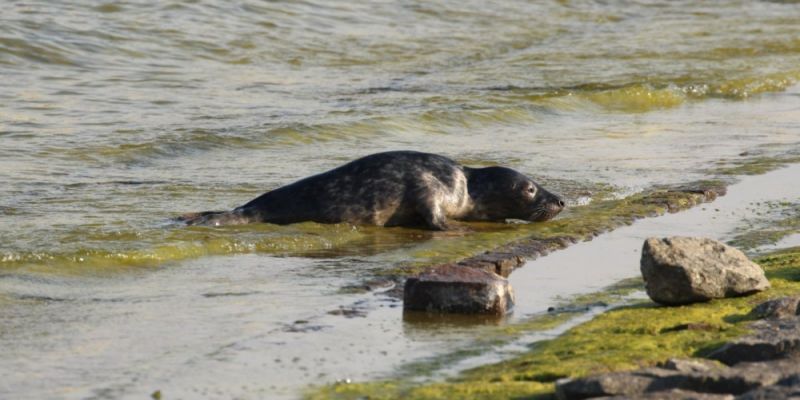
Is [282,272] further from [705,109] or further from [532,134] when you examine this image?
[705,109]

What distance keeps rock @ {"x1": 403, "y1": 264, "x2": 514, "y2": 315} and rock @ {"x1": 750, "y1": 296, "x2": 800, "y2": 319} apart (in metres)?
1.07

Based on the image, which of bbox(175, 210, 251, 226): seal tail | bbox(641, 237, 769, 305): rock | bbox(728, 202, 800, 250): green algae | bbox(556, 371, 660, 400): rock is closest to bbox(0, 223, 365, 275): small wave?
bbox(175, 210, 251, 226): seal tail

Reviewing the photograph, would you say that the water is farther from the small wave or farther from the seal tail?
A: the seal tail

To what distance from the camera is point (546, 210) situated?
9.35 metres

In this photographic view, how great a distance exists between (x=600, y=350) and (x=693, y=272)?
950mm

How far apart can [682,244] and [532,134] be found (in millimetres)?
7936

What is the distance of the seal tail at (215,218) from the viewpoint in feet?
28.6

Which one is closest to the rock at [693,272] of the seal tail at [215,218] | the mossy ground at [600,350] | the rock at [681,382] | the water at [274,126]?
the mossy ground at [600,350]

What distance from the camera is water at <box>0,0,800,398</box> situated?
6641 mm

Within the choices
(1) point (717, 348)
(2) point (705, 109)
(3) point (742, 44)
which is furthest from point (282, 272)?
(3) point (742, 44)

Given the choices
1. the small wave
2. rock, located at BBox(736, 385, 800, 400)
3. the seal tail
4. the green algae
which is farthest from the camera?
the seal tail

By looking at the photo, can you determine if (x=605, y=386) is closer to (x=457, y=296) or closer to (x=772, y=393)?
(x=772, y=393)

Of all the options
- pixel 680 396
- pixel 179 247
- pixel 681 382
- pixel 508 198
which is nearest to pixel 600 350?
pixel 681 382

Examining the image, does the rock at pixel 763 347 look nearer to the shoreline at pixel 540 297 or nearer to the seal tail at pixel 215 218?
the shoreline at pixel 540 297
